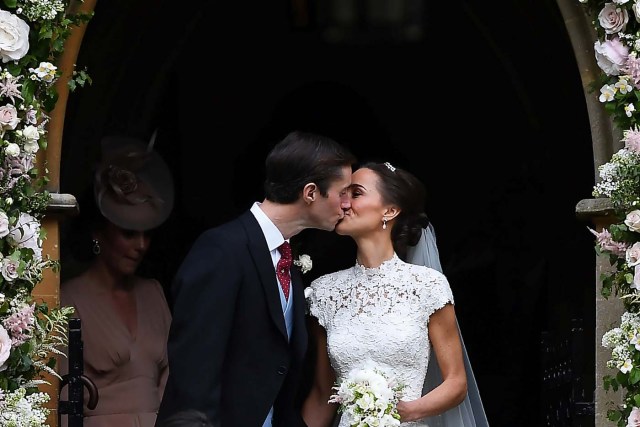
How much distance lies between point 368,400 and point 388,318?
0.58 m

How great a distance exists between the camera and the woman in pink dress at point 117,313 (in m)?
5.78

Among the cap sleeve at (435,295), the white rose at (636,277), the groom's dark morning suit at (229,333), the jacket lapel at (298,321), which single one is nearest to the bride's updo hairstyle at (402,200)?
the cap sleeve at (435,295)

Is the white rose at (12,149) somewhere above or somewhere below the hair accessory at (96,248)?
above

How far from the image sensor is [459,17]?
7.22 metres

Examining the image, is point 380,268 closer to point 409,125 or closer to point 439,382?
point 439,382

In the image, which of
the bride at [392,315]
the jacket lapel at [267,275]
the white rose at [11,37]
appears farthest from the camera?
the bride at [392,315]

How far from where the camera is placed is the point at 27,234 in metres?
4.55

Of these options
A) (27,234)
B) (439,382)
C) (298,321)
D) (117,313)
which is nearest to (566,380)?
(439,382)

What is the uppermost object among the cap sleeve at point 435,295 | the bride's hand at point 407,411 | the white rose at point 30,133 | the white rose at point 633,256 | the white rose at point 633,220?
the white rose at point 30,133

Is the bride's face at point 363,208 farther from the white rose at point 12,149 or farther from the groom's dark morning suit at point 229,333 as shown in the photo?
the white rose at point 12,149

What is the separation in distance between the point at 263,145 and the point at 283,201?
8.71ft

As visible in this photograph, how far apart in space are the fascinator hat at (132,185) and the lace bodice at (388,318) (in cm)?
170

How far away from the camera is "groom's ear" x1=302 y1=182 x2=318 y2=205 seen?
187 inches

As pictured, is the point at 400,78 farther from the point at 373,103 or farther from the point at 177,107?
the point at 177,107
